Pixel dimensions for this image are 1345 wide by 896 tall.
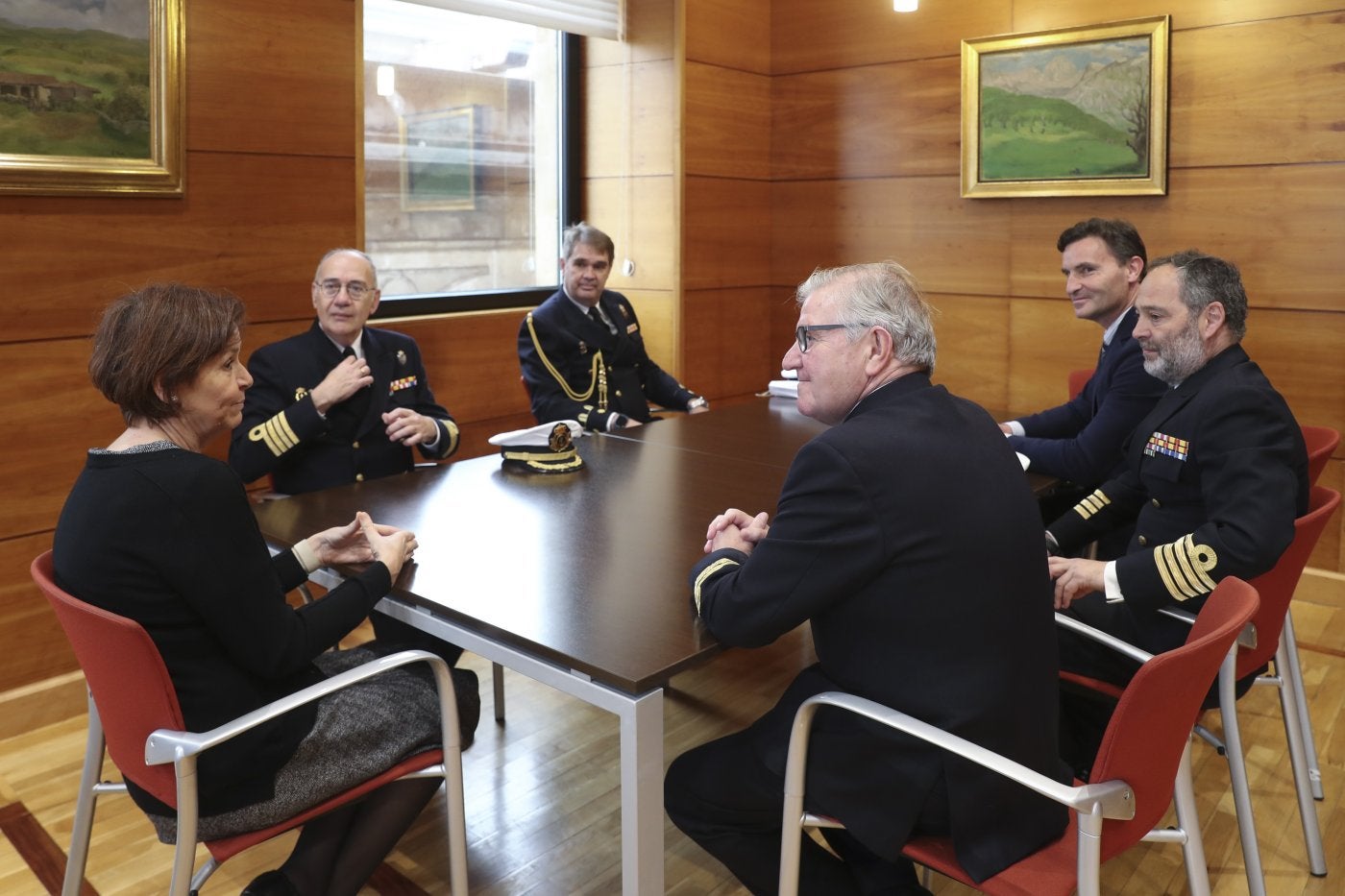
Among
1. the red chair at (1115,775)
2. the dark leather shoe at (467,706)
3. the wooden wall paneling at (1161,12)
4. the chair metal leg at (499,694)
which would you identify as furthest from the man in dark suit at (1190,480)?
the wooden wall paneling at (1161,12)

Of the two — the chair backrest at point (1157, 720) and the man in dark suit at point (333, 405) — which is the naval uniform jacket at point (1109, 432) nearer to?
the chair backrest at point (1157, 720)

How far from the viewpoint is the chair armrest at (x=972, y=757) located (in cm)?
148

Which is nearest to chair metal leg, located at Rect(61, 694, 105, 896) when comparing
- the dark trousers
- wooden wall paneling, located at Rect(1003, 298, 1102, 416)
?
the dark trousers

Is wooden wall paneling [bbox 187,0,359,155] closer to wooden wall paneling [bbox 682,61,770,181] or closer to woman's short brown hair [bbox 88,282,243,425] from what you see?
wooden wall paneling [bbox 682,61,770,181]

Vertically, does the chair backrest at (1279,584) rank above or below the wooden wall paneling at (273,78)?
below

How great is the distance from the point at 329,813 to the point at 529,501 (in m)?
0.90

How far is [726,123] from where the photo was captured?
17.9 feet

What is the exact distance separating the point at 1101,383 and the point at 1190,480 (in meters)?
0.84

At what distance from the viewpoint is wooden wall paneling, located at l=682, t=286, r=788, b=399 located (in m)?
5.47

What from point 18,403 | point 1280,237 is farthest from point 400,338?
point 1280,237

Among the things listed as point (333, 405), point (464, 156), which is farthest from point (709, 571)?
point (464, 156)

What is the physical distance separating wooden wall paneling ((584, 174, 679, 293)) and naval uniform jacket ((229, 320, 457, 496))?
2.17 metres

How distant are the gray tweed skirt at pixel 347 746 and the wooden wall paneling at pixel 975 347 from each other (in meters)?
3.52

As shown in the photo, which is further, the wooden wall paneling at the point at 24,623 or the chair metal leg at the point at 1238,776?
the wooden wall paneling at the point at 24,623
